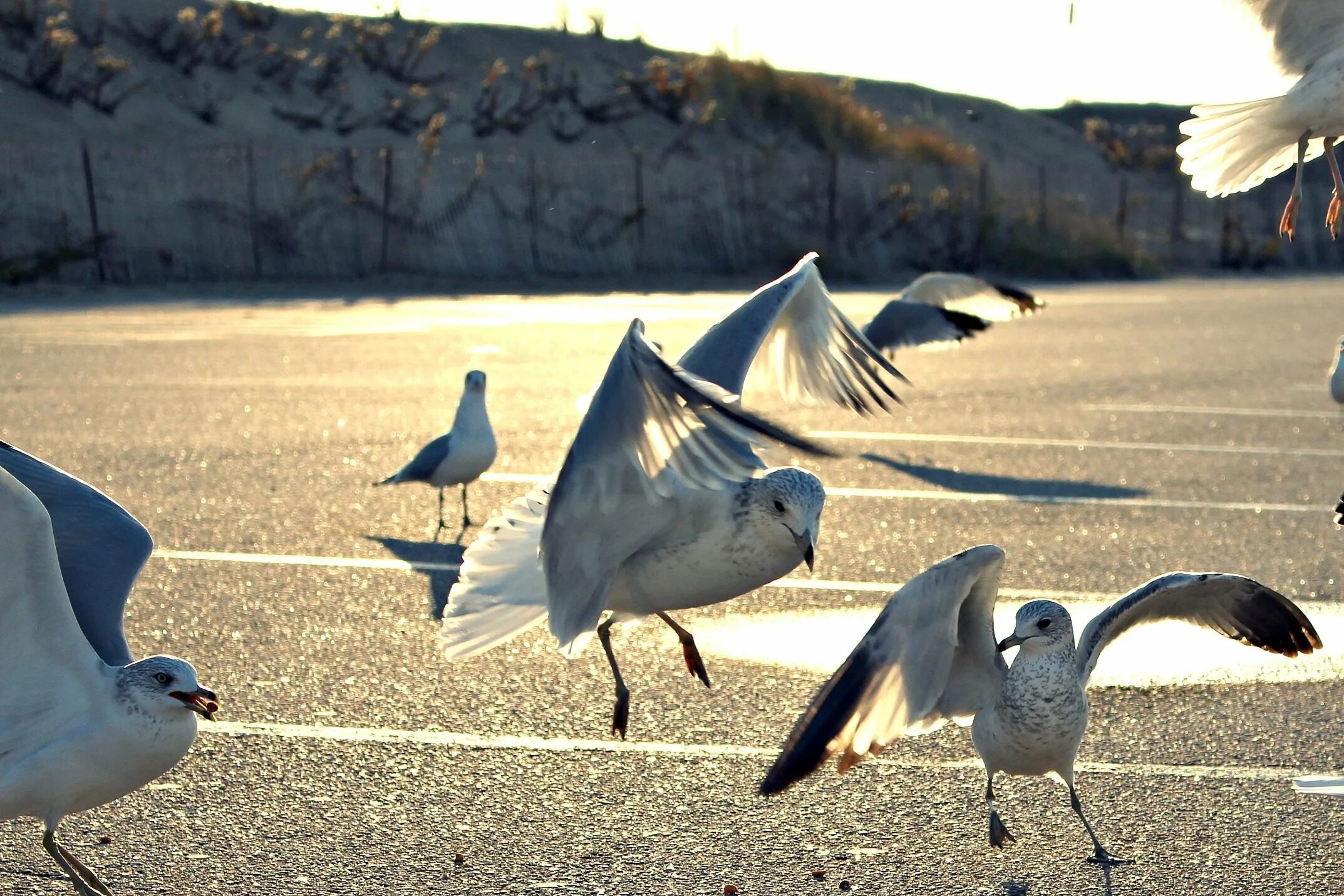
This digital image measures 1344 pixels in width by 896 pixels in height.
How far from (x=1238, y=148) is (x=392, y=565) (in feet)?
12.4

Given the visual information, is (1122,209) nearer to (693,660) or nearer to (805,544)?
(693,660)

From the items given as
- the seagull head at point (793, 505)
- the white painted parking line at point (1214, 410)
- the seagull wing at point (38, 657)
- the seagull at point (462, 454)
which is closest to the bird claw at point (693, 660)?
the seagull head at point (793, 505)

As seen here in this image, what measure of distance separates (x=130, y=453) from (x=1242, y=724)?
662cm

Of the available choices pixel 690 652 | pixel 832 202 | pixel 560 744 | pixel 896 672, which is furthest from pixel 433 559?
pixel 832 202

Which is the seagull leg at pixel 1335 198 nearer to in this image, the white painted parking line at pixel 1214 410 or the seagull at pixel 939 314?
the seagull at pixel 939 314

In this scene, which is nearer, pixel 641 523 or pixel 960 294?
pixel 641 523

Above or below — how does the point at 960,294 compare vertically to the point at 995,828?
above

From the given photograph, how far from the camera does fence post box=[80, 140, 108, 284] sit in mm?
25219

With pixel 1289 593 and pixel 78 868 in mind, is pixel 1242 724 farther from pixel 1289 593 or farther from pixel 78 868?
pixel 78 868

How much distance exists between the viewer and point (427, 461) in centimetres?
840

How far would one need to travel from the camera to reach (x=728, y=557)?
15.8ft

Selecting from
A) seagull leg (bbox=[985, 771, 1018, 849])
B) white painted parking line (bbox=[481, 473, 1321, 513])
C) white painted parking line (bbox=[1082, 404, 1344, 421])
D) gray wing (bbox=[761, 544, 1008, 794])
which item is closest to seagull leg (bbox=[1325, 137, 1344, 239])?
gray wing (bbox=[761, 544, 1008, 794])

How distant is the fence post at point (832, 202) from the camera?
31828 mm

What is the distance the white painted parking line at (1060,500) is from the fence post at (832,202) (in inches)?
887
